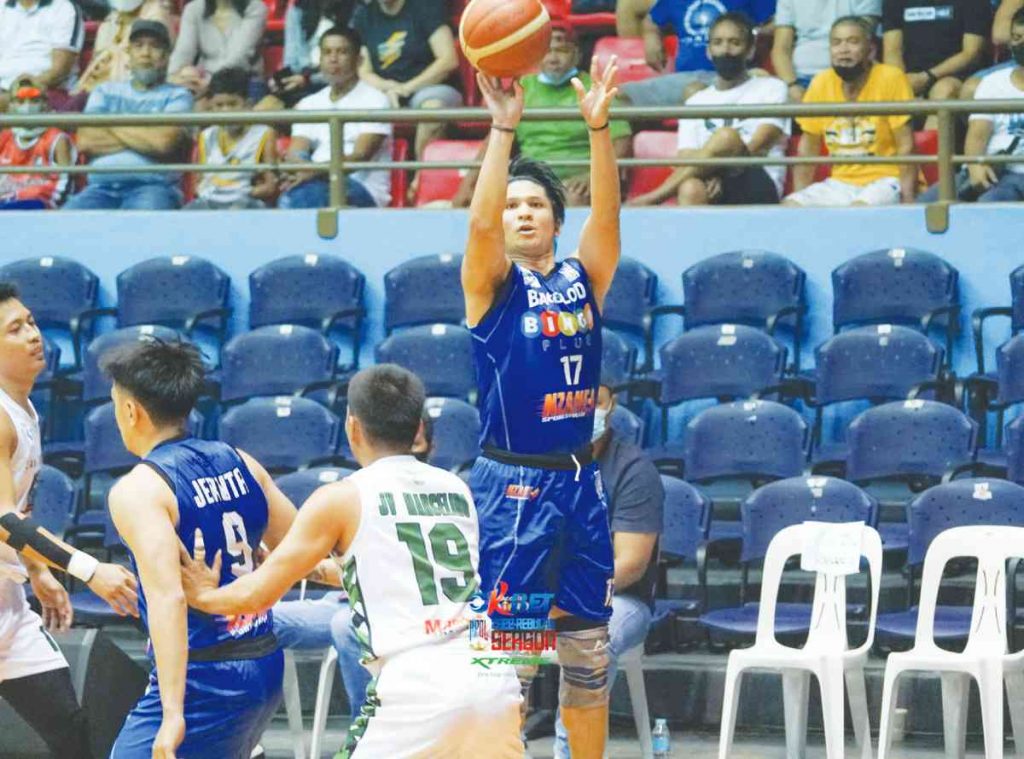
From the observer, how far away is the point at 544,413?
5645 mm

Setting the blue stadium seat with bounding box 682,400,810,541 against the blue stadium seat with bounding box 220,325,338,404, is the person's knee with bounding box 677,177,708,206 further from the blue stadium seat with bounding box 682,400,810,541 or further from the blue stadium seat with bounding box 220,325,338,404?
the blue stadium seat with bounding box 220,325,338,404

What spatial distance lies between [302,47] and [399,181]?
130 centimetres

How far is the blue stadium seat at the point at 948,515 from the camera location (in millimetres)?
7717

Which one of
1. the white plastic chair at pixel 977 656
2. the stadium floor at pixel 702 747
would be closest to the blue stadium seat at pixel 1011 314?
the white plastic chair at pixel 977 656

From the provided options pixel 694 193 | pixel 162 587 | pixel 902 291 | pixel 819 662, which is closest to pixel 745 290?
pixel 902 291

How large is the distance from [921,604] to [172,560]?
12.1ft

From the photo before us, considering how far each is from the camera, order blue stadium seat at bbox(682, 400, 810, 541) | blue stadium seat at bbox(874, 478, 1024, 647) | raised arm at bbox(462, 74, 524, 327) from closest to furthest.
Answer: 1. raised arm at bbox(462, 74, 524, 327)
2. blue stadium seat at bbox(874, 478, 1024, 647)
3. blue stadium seat at bbox(682, 400, 810, 541)

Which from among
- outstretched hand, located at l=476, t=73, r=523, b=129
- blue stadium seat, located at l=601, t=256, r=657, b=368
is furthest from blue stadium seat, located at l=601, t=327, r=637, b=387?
outstretched hand, located at l=476, t=73, r=523, b=129

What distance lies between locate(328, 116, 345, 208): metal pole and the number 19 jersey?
6115mm

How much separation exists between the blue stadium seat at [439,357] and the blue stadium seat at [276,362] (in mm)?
347

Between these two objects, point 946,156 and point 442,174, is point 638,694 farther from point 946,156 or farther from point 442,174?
point 442,174

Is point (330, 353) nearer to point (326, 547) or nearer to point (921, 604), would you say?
point (921, 604)

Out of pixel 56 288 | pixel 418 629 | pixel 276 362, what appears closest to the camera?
pixel 418 629

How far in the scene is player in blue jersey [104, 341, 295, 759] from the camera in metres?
4.57
